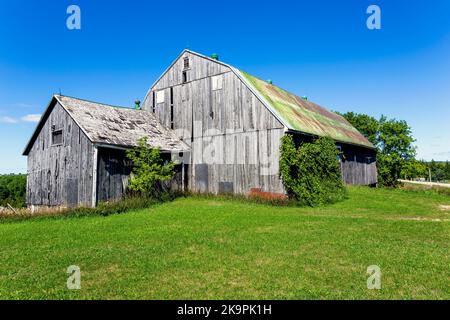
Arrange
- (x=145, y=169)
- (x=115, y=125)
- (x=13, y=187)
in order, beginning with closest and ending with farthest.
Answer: (x=145, y=169) < (x=115, y=125) < (x=13, y=187)

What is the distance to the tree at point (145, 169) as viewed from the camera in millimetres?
19000

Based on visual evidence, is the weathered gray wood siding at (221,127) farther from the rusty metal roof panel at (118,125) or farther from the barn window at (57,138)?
the barn window at (57,138)

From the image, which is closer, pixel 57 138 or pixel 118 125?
pixel 57 138

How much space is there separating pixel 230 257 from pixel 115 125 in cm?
1632

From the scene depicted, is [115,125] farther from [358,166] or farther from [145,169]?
[358,166]

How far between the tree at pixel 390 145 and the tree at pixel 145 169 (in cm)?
2827

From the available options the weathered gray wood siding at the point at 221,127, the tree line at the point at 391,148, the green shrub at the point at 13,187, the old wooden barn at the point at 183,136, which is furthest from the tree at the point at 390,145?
the green shrub at the point at 13,187

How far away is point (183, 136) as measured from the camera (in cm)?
2409

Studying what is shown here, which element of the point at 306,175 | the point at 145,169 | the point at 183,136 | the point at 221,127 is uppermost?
the point at 221,127

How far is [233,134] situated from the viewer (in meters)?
21.3

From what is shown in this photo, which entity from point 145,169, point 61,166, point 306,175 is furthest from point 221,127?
point 61,166

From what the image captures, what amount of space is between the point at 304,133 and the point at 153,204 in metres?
10.8
